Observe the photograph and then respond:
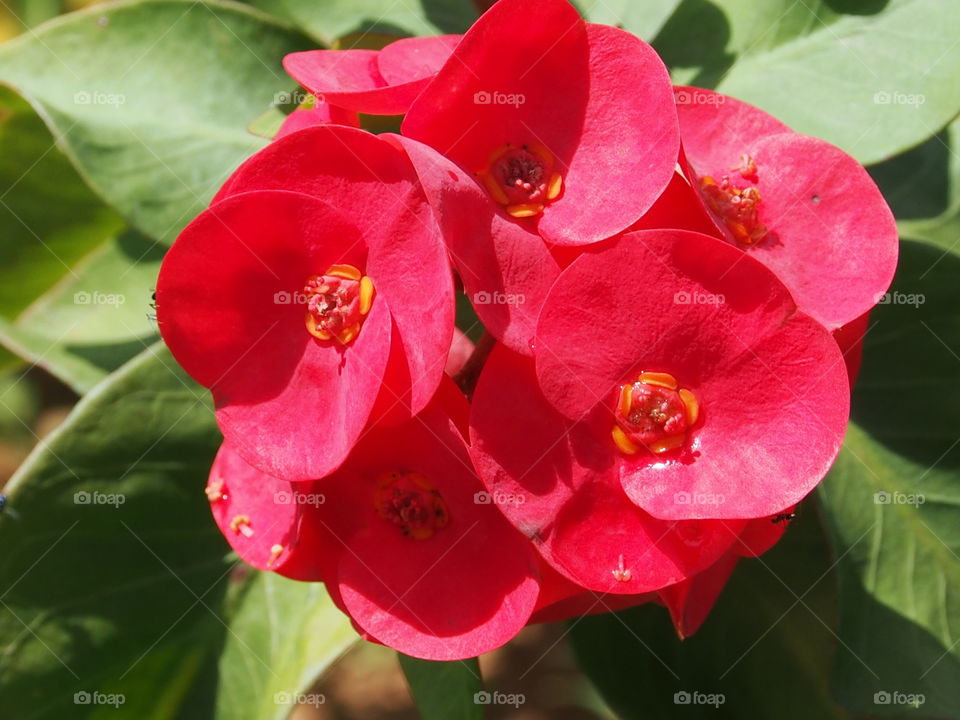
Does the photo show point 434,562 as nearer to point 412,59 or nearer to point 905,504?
point 412,59

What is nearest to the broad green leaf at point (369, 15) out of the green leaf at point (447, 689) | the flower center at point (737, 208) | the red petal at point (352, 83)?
the red petal at point (352, 83)

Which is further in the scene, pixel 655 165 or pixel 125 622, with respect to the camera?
pixel 125 622

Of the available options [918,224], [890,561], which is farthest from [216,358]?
[918,224]

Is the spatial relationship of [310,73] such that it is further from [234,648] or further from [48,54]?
[234,648]

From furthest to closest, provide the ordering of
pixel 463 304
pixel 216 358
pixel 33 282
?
pixel 33 282, pixel 463 304, pixel 216 358

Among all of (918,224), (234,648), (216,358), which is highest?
(216,358)

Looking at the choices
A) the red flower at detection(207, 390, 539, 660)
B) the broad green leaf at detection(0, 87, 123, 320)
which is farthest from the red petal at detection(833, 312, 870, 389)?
the broad green leaf at detection(0, 87, 123, 320)
